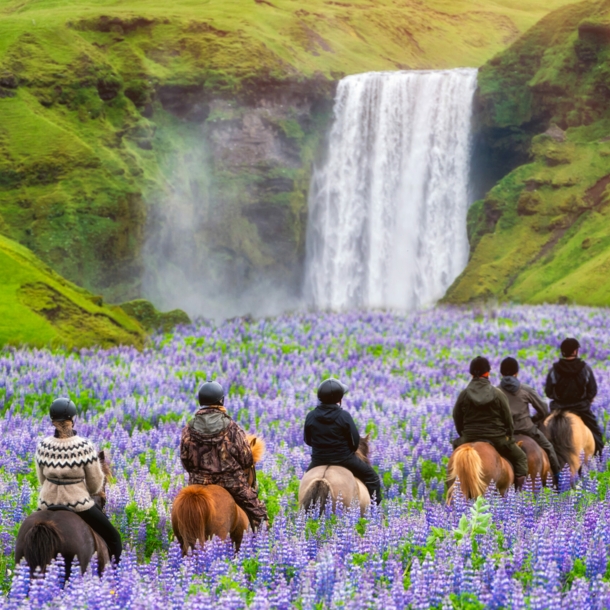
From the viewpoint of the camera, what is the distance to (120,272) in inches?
1934

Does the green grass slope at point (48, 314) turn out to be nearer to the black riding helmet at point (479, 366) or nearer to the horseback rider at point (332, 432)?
the horseback rider at point (332, 432)

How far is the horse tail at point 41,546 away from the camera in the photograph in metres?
8.07

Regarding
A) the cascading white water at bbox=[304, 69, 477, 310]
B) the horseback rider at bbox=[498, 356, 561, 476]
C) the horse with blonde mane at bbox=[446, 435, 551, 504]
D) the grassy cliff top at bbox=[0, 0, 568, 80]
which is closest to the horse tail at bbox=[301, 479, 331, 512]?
the horse with blonde mane at bbox=[446, 435, 551, 504]

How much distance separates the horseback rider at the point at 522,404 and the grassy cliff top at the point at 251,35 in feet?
152

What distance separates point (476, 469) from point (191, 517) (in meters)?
4.02

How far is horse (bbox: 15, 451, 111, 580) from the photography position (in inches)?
318

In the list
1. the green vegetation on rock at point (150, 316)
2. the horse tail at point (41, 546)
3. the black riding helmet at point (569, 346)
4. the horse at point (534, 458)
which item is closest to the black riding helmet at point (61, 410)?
the horse tail at point (41, 546)

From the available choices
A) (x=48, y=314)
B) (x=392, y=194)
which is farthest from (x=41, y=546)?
(x=392, y=194)

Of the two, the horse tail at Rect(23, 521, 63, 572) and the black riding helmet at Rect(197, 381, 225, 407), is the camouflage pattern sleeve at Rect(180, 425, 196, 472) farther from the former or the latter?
the horse tail at Rect(23, 521, 63, 572)

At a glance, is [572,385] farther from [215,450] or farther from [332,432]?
[215,450]

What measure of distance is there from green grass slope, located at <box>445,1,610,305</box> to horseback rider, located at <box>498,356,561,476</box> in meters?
26.1

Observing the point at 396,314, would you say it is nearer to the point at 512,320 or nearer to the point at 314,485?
the point at 512,320

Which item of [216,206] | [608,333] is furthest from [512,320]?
[216,206]

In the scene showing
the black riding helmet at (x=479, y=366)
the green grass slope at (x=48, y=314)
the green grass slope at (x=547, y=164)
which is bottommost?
the black riding helmet at (x=479, y=366)
